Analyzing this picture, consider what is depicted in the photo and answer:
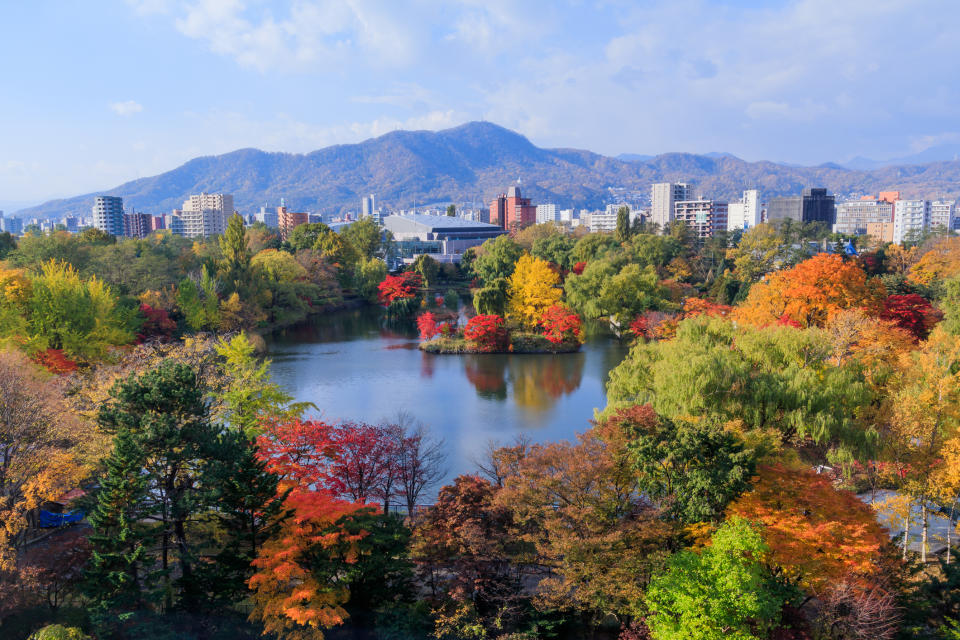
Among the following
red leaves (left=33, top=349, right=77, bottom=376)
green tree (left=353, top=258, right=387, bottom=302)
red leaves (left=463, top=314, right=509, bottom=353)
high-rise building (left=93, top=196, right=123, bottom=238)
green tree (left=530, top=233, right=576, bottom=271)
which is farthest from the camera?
high-rise building (left=93, top=196, right=123, bottom=238)

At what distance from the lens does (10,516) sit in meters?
8.41

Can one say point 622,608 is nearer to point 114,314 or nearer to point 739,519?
point 739,519

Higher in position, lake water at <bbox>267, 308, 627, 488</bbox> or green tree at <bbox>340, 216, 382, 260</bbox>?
green tree at <bbox>340, 216, 382, 260</bbox>

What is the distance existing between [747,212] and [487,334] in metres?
83.6

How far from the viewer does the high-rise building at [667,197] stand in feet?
309

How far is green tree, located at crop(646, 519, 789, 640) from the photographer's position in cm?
706

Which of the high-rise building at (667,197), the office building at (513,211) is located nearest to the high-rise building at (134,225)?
the office building at (513,211)

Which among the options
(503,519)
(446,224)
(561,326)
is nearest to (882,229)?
(446,224)

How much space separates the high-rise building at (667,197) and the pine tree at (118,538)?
90712 mm

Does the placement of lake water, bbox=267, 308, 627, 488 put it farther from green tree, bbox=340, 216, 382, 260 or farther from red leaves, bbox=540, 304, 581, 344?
green tree, bbox=340, 216, 382, 260

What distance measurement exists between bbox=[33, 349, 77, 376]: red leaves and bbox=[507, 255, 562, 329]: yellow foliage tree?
18.3 meters

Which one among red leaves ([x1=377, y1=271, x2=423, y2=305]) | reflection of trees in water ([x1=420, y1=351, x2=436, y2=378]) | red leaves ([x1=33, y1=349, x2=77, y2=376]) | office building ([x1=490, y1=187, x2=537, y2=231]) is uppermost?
office building ([x1=490, y1=187, x2=537, y2=231])

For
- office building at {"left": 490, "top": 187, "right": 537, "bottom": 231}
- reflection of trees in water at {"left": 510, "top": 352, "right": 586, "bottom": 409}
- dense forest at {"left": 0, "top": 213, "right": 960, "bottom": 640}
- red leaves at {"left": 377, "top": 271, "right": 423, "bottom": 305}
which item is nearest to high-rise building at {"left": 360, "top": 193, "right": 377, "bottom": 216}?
office building at {"left": 490, "top": 187, "right": 537, "bottom": 231}

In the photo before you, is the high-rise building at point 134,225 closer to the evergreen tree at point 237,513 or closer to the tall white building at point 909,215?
the evergreen tree at point 237,513
